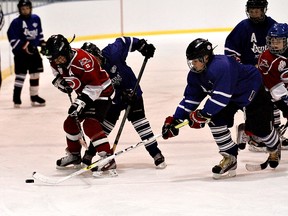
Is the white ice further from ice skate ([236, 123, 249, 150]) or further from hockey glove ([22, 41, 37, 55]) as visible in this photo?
hockey glove ([22, 41, 37, 55])

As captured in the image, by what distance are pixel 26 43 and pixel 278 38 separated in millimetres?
3225

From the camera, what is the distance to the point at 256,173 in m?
4.29

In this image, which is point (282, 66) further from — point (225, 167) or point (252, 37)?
point (225, 167)

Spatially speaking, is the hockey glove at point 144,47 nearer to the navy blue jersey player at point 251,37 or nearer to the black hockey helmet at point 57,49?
the black hockey helmet at point 57,49

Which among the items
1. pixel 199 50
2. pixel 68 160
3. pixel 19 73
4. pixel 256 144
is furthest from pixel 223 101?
pixel 19 73

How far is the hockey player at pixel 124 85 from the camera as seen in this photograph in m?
4.45

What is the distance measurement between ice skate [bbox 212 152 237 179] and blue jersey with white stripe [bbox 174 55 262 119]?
0.99 feet

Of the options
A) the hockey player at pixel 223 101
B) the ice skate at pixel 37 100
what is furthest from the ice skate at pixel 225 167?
the ice skate at pixel 37 100

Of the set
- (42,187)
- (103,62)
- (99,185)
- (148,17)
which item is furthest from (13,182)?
(148,17)

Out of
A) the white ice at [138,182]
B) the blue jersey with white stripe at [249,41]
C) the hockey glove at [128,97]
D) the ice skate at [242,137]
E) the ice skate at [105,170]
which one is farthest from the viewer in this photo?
the blue jersey with white stripe at [249,41]

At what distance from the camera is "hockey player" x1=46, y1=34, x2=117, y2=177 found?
4156 mm

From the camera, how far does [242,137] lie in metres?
4.82

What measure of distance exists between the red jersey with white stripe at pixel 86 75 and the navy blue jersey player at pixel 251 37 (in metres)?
1.13

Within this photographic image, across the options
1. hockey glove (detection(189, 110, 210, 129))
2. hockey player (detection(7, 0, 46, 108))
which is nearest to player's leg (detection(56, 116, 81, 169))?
hockey glove (detection(189, 110, 210, 129))
